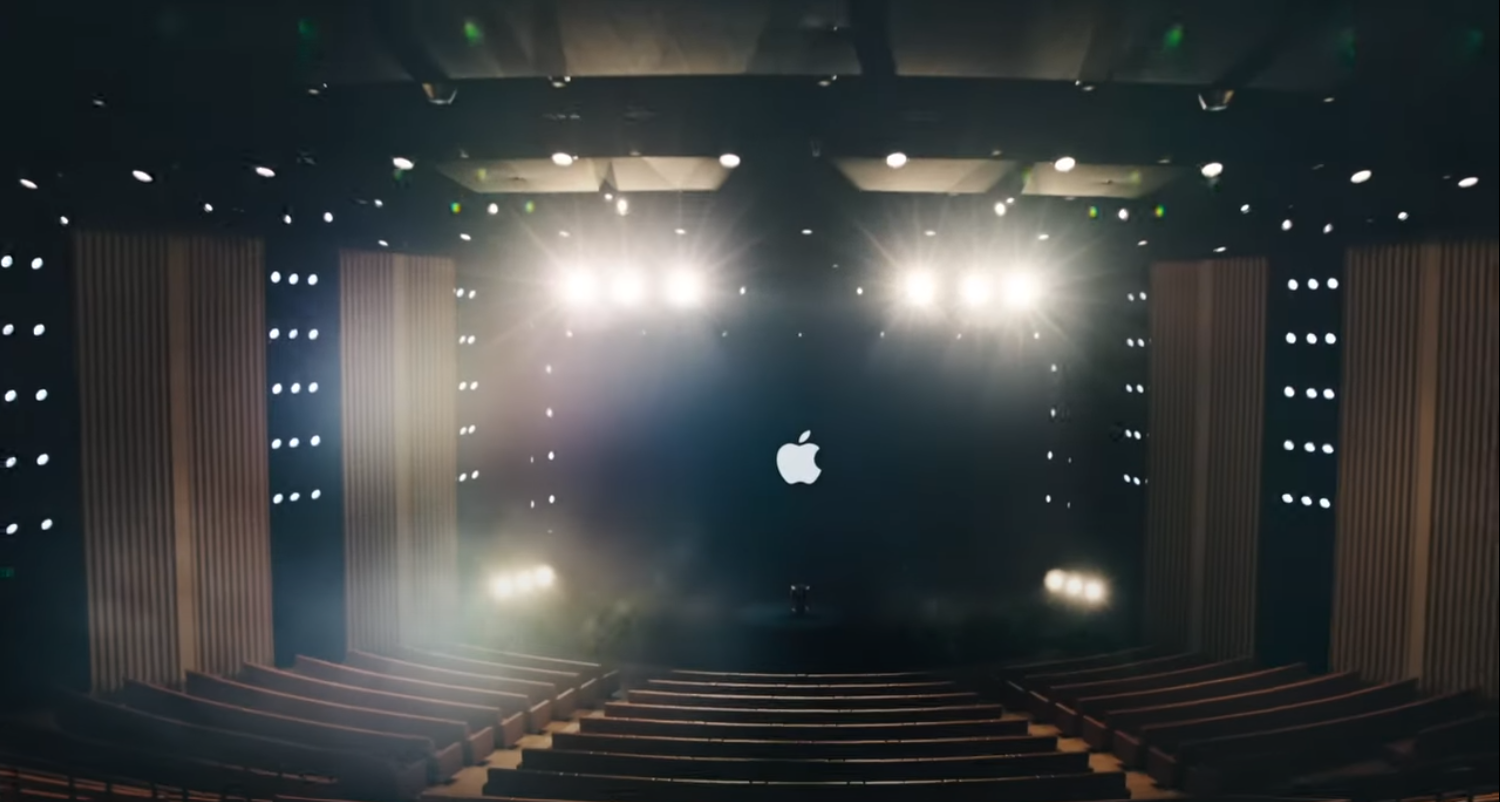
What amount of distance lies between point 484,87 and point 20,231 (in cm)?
413

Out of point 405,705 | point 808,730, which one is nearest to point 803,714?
point 808,730

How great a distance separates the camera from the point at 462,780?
22.1 feet

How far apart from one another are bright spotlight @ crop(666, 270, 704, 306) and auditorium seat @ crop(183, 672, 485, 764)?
5.80 metres

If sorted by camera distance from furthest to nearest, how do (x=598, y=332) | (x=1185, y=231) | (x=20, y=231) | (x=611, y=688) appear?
(x=598, y=332)
(x=611, y=688)
(x=1185, y=231)
(x=20, y=231)

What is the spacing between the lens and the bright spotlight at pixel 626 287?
1072cm

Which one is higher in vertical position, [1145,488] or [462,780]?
[1145,488]

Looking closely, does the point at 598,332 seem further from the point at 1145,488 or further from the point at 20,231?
the point at 1145,488

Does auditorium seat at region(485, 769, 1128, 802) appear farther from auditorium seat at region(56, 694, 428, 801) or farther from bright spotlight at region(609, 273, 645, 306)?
bright spotlight at region(609, 273, 645, 306)

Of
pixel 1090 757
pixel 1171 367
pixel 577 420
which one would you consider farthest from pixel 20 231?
pixel 1171 367

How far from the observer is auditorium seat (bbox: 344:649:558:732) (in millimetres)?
7988

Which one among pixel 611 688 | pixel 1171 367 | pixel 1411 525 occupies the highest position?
pixel 1171 367

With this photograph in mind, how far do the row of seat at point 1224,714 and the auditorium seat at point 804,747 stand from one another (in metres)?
0.92

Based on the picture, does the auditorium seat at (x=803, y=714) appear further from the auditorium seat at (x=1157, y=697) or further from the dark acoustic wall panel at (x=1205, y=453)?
the dark acoustic wall panel at (x=1205, y=453)

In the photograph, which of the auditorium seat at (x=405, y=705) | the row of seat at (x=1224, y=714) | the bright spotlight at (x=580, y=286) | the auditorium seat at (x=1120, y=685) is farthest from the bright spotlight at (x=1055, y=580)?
the auditorium seat at (x=405, y=705)
